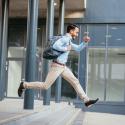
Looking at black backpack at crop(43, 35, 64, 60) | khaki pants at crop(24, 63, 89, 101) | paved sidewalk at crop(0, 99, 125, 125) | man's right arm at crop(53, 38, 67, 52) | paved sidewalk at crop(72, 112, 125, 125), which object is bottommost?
paved sidewalk at crop(72, 112, 125, 125)

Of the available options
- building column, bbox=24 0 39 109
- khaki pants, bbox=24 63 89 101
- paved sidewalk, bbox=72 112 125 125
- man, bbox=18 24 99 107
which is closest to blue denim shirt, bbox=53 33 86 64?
man, bbox=18 24 99 107

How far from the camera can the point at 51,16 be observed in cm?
1817

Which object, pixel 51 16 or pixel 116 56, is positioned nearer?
pixel 51 16

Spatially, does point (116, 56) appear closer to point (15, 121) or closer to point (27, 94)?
point (27, 94)

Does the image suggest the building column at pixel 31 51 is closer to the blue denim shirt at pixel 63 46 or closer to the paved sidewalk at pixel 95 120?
the paved sidewalk at pixel 95 120

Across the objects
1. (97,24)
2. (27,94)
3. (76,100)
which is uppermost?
(97,24)

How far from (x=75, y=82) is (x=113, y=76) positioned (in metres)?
16.0

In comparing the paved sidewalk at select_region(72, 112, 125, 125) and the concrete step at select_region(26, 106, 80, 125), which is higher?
the concrete step at select_region(26, 106, 80, 125)

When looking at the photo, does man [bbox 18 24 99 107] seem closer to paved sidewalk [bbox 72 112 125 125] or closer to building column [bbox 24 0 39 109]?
paved sidewalk [bbox 72 112 125 125]

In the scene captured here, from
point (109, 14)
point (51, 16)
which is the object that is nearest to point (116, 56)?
point (109, 14)

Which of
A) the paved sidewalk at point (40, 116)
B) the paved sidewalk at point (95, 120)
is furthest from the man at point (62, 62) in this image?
the paved sidewalk at point (95, 120)

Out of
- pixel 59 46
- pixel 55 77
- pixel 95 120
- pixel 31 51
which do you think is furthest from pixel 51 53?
pixel 95 120

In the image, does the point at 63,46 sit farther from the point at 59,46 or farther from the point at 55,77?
the point at 55,77

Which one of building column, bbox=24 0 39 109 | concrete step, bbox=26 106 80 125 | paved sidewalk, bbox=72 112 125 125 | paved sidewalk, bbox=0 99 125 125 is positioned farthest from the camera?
building column, bbox=24 0 39 109
